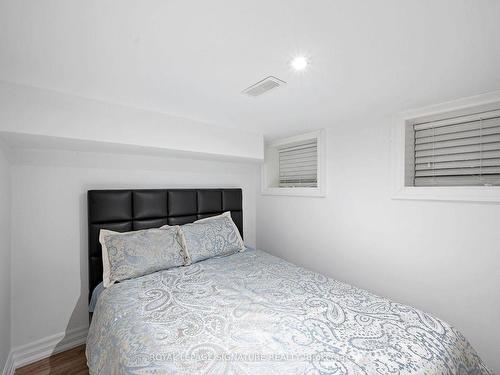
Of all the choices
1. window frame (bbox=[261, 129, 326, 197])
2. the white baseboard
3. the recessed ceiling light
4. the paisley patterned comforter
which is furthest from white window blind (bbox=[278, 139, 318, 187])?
the white baseboard

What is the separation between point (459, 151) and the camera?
1822mm

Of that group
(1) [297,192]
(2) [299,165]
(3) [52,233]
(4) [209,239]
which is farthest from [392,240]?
(3) [52,233]

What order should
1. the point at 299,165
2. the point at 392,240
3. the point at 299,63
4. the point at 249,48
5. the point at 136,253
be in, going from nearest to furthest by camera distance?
1. the point at 249,48
2. the point at 299,63
3. the point at 136,253
4. the point at 392,240
5. the point at 299,165

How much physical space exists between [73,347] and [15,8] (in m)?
2.53

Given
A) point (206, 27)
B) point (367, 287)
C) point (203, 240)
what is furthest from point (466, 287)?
point (206, 27)

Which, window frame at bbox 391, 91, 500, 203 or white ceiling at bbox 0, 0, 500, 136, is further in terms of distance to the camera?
window frame at bbox 391, 91, 500, 203

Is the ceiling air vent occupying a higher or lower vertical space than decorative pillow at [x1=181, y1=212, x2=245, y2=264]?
higher

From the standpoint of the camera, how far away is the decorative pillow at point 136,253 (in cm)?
187

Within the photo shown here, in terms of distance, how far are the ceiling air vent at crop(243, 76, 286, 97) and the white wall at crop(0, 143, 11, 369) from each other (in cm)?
179

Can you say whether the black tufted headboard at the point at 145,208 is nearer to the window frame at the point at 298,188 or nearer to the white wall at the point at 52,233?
the white wall at the point at 52,233

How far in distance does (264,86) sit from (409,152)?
4.72 feet

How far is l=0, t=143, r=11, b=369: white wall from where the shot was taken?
5.27 ft

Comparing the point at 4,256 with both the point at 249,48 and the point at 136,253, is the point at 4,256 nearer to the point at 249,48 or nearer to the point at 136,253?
the point at 136,253

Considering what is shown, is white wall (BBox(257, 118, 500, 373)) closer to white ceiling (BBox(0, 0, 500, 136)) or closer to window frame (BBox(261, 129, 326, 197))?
window frame (BBox(261, 129, 326, 197))
